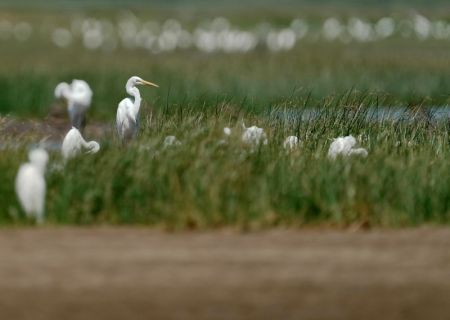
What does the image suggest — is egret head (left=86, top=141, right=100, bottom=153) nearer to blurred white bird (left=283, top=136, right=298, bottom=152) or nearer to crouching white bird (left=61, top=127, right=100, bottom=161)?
crouching white bird (left=61, top=127, right=100, bottom=161)

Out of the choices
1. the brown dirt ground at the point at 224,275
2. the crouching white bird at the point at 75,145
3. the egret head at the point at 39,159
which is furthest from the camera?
the crouching white bird at the point at 75,145

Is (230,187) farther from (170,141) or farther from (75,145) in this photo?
(75,145)

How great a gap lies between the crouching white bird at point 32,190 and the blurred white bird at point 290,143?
2.73m

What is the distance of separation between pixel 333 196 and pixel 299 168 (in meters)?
0.77

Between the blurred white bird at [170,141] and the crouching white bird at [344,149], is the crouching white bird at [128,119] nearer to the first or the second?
the blurred white bird at [170,141]

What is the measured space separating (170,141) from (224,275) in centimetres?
356

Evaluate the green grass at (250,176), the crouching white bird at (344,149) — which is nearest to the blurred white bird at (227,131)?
the green grass at (250,176)

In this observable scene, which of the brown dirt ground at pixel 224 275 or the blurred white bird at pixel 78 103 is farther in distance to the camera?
the blurred white bird at pixel 78 103

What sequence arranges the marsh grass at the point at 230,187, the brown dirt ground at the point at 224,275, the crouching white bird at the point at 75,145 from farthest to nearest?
the crouching white bird at the point at 75,145 → the marsh grass at the point at 230,187 → the brown dirt ground at the point at 224,275

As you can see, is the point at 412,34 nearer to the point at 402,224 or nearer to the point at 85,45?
the point at 85,45

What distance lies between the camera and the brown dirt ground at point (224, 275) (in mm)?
9656

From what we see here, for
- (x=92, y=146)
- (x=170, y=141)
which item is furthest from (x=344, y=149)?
(x=92, y=146)

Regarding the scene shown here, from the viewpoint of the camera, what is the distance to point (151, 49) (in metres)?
49.9

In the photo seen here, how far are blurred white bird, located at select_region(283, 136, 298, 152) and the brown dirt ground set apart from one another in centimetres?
227
